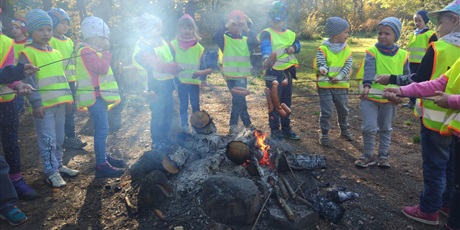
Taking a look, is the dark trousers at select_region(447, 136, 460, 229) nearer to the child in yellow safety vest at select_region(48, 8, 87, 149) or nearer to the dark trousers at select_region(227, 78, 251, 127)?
the dark trousers at select_region(227, 78, 251, 127)

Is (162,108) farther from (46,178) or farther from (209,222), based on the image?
(209,222)

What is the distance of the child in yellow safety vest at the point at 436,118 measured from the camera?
304 centimetres

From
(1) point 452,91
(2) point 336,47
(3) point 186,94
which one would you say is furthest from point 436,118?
(3) point 186,94

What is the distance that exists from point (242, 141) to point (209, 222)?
117 centimetres

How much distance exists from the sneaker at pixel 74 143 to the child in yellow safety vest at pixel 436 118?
5298 millimetres

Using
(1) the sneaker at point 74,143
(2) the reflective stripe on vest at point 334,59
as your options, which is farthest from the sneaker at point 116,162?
(2) the reflective stripe on vest at point 334,59

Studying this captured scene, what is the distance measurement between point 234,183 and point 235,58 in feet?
9.05

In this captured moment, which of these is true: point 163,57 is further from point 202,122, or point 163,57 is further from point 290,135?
point 290,135

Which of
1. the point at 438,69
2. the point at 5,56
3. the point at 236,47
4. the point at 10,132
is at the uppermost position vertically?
the point at 5,56

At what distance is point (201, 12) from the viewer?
20.2 m

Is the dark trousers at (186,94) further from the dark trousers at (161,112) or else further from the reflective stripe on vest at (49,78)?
the reflective stripe on vest at (49,78)

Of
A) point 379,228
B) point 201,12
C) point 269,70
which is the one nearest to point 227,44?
point 269,70

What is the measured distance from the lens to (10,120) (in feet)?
12.4

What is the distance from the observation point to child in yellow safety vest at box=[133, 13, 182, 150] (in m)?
4.77
